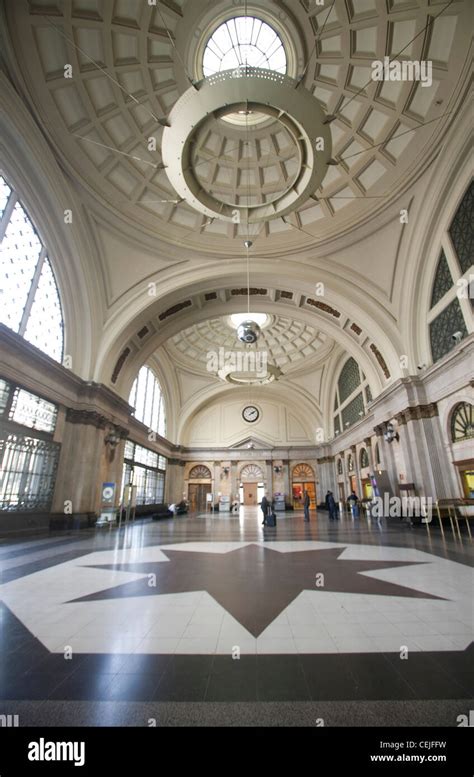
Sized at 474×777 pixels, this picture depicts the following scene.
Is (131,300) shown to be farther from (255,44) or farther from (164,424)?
(164,424)

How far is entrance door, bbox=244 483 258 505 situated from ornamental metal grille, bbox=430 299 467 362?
22742 millimetres

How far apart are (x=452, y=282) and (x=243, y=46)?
935 centimetres

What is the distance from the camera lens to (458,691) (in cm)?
181

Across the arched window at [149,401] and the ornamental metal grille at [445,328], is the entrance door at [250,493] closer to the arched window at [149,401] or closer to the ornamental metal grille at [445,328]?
the arched window at [149,401]

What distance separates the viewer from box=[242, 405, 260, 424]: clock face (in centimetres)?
2912

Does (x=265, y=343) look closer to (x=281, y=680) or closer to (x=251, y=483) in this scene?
(x=251, y=483)

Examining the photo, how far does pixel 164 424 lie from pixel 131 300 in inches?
530

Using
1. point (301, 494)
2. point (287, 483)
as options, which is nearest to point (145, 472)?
point (287, 483)

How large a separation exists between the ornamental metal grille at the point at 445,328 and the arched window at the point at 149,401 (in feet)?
50.0

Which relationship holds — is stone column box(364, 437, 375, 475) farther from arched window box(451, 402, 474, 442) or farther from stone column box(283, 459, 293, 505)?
stone column box(283, 459, 293, 505)

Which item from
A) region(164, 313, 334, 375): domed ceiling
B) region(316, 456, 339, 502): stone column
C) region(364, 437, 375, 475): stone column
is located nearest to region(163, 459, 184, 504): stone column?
region(164, 313, 334, 375): domed ceiling

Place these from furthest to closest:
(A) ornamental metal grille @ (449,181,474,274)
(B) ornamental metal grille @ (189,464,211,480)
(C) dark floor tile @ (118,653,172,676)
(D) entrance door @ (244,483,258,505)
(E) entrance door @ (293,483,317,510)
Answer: (D) entrance door @ (244,483,258,505)
(B) ornamental metal grille @ (189,464,211,480)
(E) entrance door @ (293,483,317,510)
(A) ornamental metal grille @ (449,181,474,274)
(C) dark floor tile @ (118,653,172,676)

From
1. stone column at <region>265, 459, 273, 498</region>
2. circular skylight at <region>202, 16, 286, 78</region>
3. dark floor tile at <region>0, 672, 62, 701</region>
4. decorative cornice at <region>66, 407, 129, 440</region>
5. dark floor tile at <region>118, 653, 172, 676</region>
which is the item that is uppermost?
circular skylight at <region>202, 16, 286, 78</region>

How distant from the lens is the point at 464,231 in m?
9.79
